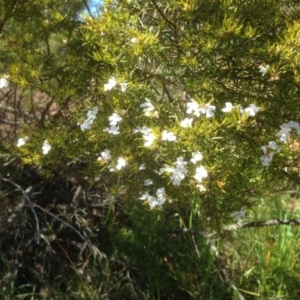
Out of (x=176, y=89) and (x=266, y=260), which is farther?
(x=266, y=260)

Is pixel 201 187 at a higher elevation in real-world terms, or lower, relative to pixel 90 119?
lower

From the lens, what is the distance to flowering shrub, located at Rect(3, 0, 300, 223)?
184 centimetres

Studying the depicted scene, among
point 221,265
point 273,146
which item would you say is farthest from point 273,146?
point 221,265

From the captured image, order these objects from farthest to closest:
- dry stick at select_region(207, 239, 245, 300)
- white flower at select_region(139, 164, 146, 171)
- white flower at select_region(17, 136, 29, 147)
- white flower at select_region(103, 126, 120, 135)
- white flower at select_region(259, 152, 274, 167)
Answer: dry stick at select_region(207, 239, 245, 300)
white flower at select_region(17, 136, 29, 147)
white flower at select_region(139, 164, 146, 171)
white flower at select_region(103, 126, 120, 135)
white flower at select_region(259, 152, 274, 167)

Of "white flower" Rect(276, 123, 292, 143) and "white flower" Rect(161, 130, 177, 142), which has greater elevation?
"white flower" Rect(276, 123, 292, 143)

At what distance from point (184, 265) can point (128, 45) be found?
165cm

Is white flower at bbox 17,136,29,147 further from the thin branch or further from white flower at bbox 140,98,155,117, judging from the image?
the thin branch

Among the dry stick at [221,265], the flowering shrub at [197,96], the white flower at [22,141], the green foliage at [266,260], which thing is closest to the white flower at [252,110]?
the flowering shrub at [197,96]

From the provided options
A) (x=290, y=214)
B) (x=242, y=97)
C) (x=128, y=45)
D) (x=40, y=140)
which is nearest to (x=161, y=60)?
(x=128, y=45)

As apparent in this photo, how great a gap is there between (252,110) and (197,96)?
19cm

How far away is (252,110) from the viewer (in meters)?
1.82

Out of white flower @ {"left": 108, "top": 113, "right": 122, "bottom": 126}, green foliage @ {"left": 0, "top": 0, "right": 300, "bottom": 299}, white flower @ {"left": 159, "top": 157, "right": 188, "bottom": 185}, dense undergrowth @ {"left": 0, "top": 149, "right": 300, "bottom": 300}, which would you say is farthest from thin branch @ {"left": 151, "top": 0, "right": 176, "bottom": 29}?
dense undergrowth @ {"left": 0, "top": 149, "right": 300, "bottom": 300}

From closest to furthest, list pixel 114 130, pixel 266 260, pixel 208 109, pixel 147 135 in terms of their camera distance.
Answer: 1. pixel 208 109
2. pixel 147 135
3. pixel 114 130
4. pixel 266 260

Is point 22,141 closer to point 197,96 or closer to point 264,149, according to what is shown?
point 197,96
